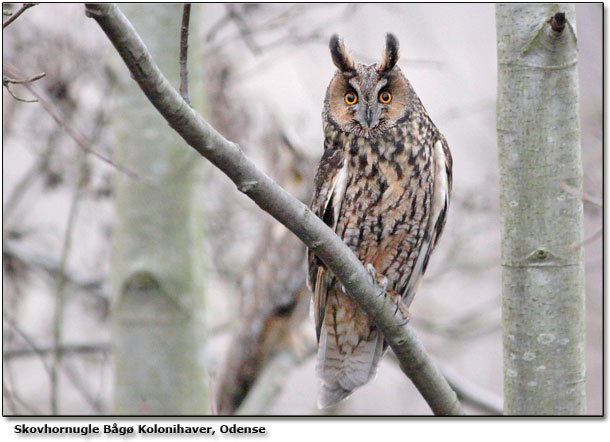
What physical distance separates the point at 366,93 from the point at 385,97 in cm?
9

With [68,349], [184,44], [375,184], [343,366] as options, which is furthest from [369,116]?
[68,349]

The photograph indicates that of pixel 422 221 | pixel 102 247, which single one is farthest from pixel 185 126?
pixel 102 247

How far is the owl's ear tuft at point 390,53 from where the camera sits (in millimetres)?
1785

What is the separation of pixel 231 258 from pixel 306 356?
0.97 m

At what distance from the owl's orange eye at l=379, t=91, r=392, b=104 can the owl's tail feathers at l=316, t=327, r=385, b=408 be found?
2.35ft

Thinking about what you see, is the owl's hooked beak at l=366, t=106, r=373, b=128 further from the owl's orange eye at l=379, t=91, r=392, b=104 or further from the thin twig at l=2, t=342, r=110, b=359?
the thin twig at l=2, t=342, r=110, b=359

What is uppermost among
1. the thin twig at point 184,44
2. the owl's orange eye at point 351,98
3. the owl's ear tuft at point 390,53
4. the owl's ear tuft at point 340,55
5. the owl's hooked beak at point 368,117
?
the owl's ear tuft at point 340,55

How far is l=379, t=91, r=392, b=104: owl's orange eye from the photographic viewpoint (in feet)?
6.68

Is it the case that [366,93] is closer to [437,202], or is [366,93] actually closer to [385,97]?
[385,97]

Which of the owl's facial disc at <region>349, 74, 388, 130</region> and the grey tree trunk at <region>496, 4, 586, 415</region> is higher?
the owl's facial disc at <region>349, 74, 388, 130</region>

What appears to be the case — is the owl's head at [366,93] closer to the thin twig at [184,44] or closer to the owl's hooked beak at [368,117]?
the owl's hooked beak at [368,117]

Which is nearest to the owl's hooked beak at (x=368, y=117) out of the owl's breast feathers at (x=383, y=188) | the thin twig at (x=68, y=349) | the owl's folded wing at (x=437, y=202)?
the owl's breast feathers at (x=383, y=188)

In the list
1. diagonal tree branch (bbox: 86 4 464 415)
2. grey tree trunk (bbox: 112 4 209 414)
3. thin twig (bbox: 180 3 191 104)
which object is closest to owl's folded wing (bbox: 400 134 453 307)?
diagonal tree branch (bbox: 86 4 464 415)

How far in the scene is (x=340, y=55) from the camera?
1898mm
